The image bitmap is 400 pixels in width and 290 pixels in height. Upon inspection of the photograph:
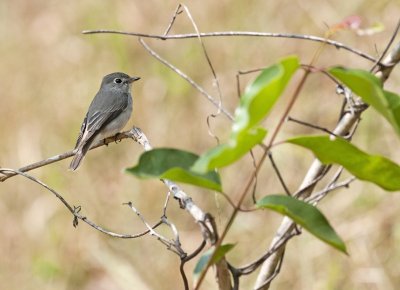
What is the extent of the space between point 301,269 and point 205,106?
236cm

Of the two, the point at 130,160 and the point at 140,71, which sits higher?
the point at 140,71

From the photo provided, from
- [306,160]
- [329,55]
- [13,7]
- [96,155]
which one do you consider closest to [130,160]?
[96,155]

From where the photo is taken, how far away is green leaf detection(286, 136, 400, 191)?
1267mm

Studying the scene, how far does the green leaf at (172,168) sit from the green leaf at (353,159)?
0.14 m

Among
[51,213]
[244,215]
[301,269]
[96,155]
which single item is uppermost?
[96,155]

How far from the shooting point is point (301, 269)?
5.55 meters

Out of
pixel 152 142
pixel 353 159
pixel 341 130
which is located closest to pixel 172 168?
pixel 353 159

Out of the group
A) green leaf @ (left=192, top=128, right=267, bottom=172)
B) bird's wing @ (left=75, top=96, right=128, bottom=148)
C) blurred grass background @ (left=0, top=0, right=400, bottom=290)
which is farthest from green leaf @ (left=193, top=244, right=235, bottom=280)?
blurred grass background @ (left=0, top=0, right=400, bottom=290)

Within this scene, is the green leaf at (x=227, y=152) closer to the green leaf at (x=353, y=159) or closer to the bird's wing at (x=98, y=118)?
the green leaf at (x=353, y=159)

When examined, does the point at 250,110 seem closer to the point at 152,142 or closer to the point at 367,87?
the point at 367,87

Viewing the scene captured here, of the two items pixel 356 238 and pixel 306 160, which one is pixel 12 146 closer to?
pixel 306 160

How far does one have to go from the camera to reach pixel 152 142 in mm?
6988

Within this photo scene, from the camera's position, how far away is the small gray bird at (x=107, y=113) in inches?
200

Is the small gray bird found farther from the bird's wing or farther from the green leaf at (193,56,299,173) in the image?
the green leaf at (193,56,299,173)
